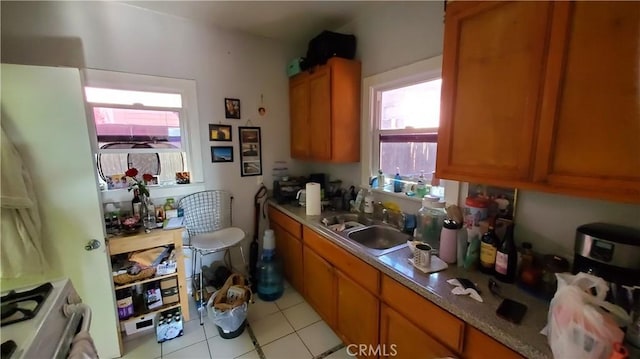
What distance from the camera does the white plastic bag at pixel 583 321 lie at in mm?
726

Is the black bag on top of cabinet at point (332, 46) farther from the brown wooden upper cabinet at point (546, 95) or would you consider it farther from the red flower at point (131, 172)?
the red flower at point (131, 172)

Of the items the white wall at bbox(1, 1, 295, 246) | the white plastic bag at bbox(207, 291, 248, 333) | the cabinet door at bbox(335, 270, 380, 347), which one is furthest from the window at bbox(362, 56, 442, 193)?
the white plastic bag at bbox(207, 291, 248, 333)

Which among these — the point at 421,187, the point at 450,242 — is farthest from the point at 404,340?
the point at 421,187

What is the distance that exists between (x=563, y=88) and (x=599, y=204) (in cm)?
58

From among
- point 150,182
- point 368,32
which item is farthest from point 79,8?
point 368,32

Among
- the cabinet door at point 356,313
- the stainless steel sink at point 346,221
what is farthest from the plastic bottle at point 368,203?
the cabinet door at point 356,313

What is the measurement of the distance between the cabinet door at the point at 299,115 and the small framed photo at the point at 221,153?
2.26 feet

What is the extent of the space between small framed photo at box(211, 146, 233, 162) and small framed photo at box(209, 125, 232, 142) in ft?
0.29

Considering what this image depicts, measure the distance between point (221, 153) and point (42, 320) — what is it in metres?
→ 1.92

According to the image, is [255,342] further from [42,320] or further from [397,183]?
[397,183]

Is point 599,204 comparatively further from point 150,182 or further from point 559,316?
point 150,182

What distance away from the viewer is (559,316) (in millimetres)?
812

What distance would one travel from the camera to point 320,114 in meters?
2.38

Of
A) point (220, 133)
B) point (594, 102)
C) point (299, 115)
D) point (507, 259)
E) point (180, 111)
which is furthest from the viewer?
point (299, 115)
